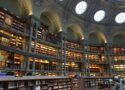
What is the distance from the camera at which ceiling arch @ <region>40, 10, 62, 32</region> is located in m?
23.4

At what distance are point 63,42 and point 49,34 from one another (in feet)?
10.0

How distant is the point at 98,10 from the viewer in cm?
2842

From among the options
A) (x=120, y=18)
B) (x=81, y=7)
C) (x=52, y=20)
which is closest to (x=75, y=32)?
(x=81, y=7)

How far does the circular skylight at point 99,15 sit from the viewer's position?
95.0 ft

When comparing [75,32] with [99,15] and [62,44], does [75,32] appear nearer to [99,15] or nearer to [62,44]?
[99,15]

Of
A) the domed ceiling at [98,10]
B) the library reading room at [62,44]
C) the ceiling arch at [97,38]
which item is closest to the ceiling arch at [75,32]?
the library reading room at [62,44]

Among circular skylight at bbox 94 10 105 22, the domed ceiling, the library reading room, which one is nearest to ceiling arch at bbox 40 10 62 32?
the library reading room

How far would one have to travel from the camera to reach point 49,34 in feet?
71.9

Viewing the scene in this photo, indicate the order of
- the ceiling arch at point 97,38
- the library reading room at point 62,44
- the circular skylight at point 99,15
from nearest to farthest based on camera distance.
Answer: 1. the library reading room at point 62,44
2. the circular skylight at point 99,15
3. the ceiling arch at point 97,38

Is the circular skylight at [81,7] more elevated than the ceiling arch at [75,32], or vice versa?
the circular skylight at [81,7]

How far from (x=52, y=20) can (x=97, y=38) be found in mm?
11272

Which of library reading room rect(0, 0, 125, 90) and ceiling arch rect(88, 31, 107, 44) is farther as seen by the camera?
ceiling arch rect(88, 31, 107, 44)

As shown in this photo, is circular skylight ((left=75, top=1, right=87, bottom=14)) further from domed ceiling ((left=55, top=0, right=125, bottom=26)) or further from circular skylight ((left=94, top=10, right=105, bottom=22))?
circular skylight ((left=94, top=10, right=105, bottom=22))

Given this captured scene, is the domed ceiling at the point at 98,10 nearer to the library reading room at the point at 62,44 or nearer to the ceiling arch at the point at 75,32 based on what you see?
the library reading room at the point at 62,44
